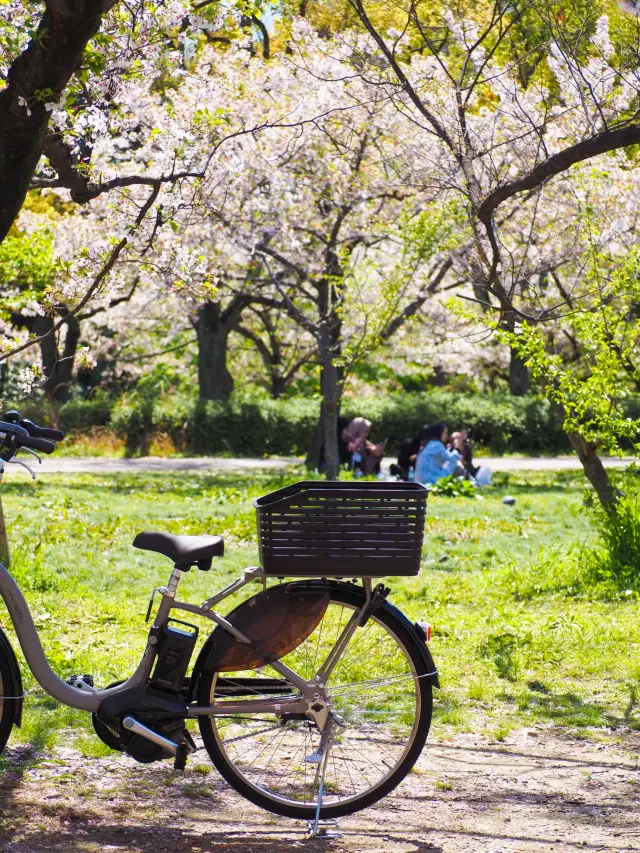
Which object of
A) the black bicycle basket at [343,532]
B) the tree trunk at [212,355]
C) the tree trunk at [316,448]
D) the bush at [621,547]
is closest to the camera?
the black bicycle basket at [343,532]

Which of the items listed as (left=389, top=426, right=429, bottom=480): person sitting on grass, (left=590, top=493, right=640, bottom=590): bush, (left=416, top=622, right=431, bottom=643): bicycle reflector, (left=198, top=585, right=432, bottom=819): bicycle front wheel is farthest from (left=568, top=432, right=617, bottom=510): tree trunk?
(left=389, top=426, right=429, bottom=480): person sitting on grass

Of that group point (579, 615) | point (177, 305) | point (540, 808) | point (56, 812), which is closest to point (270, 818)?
point (56, 812)

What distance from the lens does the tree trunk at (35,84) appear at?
374 cm

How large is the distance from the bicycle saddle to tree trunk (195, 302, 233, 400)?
2146cm

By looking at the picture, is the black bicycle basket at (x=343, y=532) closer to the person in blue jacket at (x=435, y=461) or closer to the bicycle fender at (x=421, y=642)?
the bicycle fender at (x=421, y=642)

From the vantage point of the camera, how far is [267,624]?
363 centimetres

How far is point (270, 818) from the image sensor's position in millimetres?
3715

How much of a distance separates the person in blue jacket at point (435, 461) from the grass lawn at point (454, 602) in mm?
1638

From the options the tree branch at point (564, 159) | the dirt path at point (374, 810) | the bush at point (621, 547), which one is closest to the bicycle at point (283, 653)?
the dirt path at point (374, 810)

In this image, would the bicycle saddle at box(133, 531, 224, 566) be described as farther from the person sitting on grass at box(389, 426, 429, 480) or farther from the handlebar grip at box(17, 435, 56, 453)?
the person sitting on grass at box(389, 426, 429, 480)

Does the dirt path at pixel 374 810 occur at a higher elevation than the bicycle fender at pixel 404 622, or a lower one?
lower

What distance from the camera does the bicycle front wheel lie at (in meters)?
3.65

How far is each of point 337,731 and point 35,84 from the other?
2.50 meters

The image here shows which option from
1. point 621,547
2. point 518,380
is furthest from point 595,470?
point 518,380
